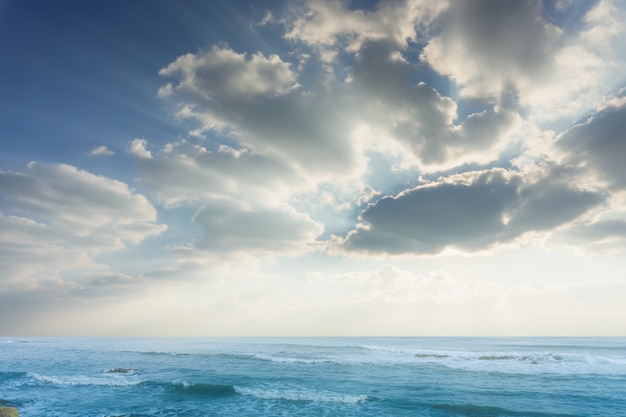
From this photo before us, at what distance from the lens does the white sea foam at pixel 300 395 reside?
32.5 meters

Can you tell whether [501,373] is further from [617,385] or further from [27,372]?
[27,372]

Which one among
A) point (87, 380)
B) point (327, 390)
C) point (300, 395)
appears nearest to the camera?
point (300, 395)

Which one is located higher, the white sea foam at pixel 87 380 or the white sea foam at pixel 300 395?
the white sea foam at pixel 300 395

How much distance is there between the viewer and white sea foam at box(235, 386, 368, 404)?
32531 mm

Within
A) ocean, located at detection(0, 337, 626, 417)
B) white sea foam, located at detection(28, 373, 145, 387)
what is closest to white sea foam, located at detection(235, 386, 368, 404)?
ocean, located at detection(0, 337, 626, 417)

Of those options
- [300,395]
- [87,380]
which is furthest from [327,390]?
[87,380]

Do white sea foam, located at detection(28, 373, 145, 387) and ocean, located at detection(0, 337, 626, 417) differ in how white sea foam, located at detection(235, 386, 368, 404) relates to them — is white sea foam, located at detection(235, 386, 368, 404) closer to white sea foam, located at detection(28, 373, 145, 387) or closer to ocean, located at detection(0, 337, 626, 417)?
ocean, located at detection(0, 337, 626, 417)

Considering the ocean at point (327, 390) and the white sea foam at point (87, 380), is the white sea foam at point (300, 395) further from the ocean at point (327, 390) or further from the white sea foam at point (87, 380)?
the white sea foam at point (87, 380)

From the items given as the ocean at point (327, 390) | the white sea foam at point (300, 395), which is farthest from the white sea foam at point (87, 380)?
the white sea foam at point (300, 395)

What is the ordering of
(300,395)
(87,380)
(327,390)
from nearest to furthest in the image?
1. (300,395)
2. (327,390)
3. (87,380)

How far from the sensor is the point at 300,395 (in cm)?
3444

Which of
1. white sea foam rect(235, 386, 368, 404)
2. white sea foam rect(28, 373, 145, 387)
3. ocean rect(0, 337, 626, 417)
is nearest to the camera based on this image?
ocean rect(0, 337, 626, 417)

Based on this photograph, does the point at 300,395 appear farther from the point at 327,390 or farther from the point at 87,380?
the point at 87,380

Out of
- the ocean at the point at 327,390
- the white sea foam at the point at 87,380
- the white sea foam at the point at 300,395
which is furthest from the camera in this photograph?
the white sea foam at the point at 87,380
